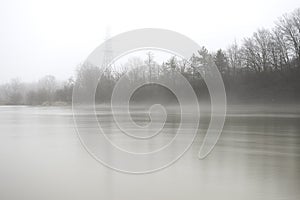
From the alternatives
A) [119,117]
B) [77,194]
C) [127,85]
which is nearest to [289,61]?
[119,117]

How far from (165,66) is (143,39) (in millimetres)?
8945

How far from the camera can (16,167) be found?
6789 millimetres

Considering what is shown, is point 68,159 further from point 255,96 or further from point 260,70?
point 260,70

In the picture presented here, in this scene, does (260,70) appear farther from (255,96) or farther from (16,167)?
(16,167)

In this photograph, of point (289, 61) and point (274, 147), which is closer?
point (274, 147)

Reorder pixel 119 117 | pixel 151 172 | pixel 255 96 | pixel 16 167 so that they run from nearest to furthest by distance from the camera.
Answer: pixel 151 172, pixel 16 167, pixel 119 117, pixel 255 96

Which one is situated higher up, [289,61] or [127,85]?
[289,61]

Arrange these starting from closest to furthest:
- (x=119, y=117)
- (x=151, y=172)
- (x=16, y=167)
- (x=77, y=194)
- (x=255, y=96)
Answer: (x=77, y=194)
(x=151, y=172)
(x=16, y=167)
(x=119, y=117)
(x=255, y=96)

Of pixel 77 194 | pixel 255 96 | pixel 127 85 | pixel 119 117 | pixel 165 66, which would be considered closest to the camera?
pixel 77 194

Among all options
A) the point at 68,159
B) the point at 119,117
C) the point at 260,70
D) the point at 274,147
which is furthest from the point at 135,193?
the point at 260,70

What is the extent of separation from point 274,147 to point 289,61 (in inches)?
1530

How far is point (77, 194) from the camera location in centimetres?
479

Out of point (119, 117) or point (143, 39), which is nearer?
point (143, 39)

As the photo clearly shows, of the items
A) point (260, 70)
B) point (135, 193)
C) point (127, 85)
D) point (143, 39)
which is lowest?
point (135, 193)
